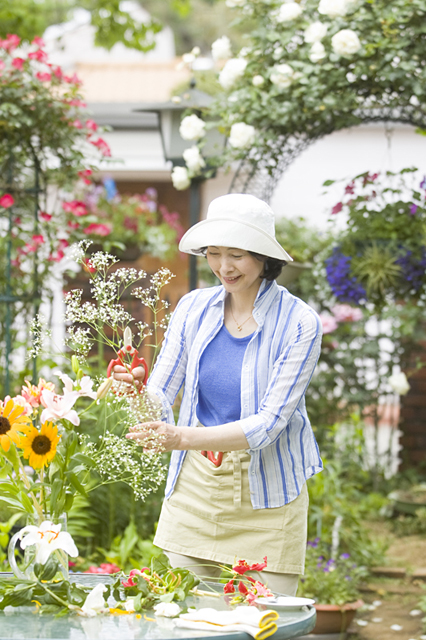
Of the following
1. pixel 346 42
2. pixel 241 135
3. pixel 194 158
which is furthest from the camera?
pixel 194 158

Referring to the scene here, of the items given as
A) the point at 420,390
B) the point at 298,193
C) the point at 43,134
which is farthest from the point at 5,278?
the point at 298,193

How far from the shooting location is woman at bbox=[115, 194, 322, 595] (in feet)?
5.79

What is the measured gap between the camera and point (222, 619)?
131 cm

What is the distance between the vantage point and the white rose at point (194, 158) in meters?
3.33

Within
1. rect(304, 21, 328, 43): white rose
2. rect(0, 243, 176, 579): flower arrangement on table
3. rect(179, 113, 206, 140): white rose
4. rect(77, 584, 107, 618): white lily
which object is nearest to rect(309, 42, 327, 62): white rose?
rect(304, 21, 328, 43): white rose

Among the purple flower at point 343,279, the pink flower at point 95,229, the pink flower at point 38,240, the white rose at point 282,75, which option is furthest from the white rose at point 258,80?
the pink flower at point 38,240

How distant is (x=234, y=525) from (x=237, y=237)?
2.38ft

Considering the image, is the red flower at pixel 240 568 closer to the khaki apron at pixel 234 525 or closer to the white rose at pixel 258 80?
the khaki apron at pixel 234 525

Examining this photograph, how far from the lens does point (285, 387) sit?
5.71ft

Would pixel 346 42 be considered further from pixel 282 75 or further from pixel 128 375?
pixel 128 375

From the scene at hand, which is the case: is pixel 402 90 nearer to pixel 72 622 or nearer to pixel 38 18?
pixel 72 622

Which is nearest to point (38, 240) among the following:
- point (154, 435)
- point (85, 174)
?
point (85, 174)

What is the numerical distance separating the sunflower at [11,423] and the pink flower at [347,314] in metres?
3.85

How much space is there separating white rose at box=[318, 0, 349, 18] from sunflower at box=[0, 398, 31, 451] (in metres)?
2.10
